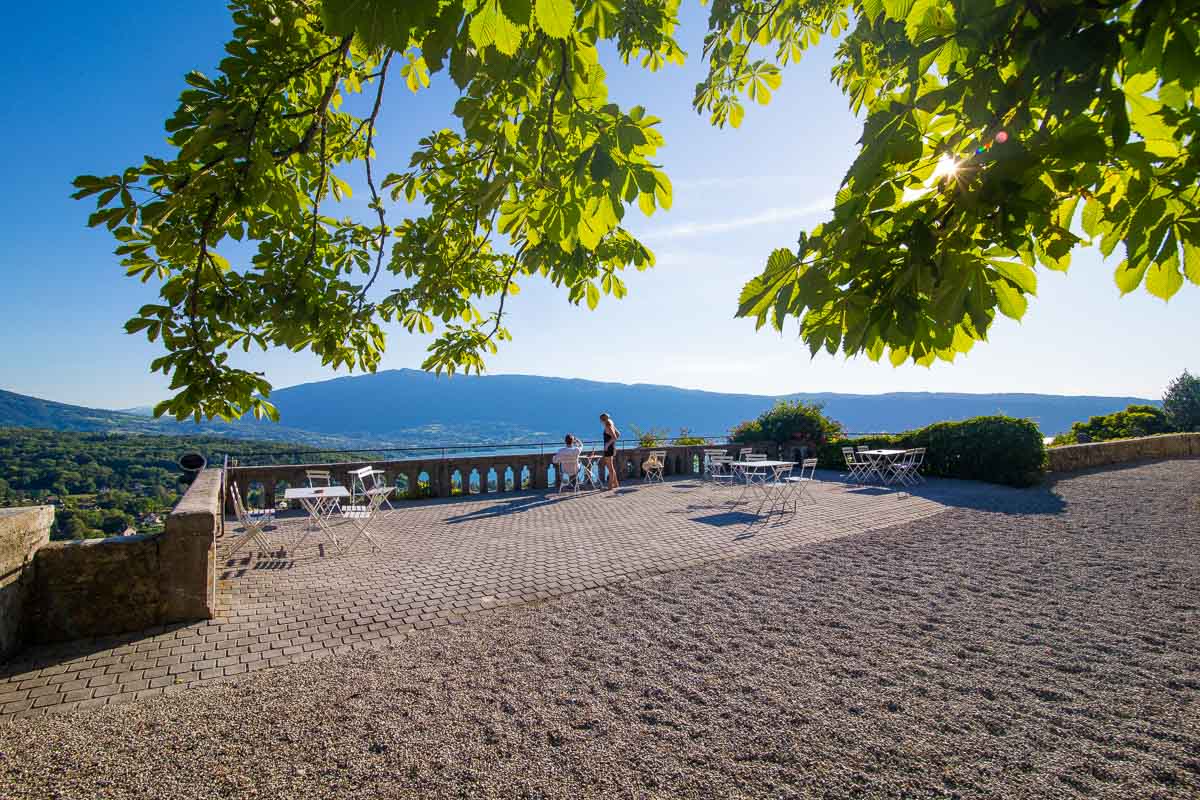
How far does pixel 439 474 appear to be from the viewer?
1275 centimetres

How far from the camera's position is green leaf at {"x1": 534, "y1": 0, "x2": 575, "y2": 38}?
1289 millimetres

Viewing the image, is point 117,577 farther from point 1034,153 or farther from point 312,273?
point 1034,153

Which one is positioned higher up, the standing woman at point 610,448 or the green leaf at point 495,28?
the green leaf at point 495,28

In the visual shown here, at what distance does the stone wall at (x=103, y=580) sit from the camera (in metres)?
4.43

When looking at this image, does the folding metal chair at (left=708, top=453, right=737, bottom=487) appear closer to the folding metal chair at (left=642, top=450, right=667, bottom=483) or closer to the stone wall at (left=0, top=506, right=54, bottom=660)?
the folding metal chair at (left=642, top=450, right=667, bottom=483)

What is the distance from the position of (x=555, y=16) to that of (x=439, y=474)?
12.4 metres

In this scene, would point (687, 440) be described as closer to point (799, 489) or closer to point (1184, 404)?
point (799, 489)

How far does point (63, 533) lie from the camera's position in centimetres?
595

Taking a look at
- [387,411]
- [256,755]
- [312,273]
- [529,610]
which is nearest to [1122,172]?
[312,273]

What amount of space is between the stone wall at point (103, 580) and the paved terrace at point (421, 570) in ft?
0.62

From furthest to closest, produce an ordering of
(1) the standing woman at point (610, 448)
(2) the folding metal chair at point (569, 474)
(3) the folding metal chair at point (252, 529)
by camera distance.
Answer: (1) the standing woman at point (610, 448), (2) the folding metal chair at point (569, 474), (3) the folding metal chair at point (252, 529)

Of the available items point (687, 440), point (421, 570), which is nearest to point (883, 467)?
point (687, 440)

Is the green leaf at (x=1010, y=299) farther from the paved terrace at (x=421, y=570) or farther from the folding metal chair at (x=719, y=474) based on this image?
the folding metal chair at (x=719, y=474)

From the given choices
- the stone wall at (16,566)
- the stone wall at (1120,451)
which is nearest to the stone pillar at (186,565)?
the stone wall at (16,566)
